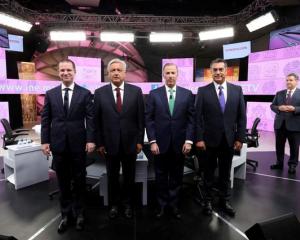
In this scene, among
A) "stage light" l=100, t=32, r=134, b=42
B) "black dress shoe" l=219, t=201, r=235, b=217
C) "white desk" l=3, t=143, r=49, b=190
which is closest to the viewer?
"black dress shoe" l=219, t=201, r=235, b=217

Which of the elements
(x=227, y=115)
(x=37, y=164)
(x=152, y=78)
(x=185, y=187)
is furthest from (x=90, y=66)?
(x=227, y=115)

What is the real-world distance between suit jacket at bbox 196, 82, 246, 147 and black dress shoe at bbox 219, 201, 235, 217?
2.24 feet

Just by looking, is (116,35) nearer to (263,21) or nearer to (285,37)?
(263,21)

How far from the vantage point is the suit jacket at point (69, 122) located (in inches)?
86.7

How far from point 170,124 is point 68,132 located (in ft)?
3.19

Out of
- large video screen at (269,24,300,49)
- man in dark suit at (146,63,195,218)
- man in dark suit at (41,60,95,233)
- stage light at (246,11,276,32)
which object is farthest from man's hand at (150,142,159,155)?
large video screen at (269,24,300,49)

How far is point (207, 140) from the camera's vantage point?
2488mm

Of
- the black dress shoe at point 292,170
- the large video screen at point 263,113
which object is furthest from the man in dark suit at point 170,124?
the large video screen at point 263,113

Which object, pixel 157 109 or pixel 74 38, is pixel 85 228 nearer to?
pixel 157 109

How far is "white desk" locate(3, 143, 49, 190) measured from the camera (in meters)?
3.21

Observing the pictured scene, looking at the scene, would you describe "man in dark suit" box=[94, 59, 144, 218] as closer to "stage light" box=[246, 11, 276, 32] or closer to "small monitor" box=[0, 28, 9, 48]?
"stage light" box=[246, 11, 276, 32]

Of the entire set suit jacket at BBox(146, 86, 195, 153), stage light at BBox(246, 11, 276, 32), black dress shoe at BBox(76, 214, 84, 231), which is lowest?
black dress shoe at BBox(76, 214, 84, 231)

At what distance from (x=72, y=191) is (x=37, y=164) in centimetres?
131

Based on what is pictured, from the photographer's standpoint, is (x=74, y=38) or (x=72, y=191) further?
(x=74, y=38)
